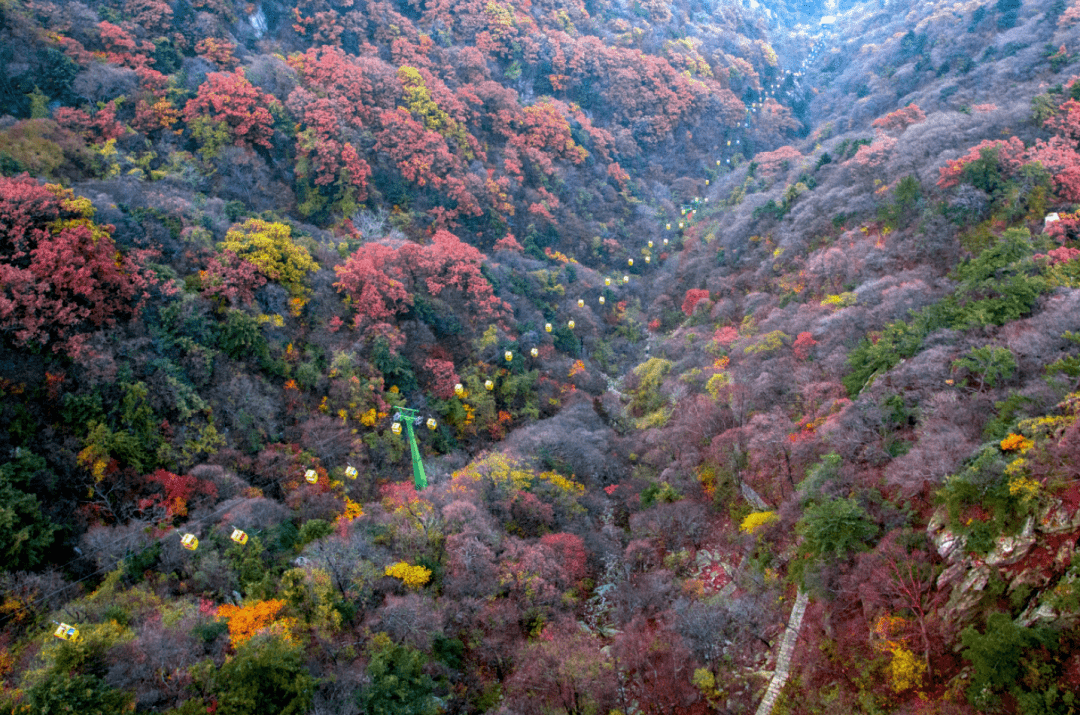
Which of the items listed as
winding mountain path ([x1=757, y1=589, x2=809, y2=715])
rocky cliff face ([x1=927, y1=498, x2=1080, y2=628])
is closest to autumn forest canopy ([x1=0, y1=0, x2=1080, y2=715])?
rocky cliff face ([x1=927, y1=498, x2=1080, y2=628])

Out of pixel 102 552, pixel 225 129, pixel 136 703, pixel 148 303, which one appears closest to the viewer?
pixel 136 703

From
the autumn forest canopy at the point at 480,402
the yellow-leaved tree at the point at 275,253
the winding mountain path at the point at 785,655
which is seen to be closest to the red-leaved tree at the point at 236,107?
the autumn forest canopy at the point at 480,402

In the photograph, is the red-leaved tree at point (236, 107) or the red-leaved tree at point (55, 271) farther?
the red-leaved tree at point (236, 107)

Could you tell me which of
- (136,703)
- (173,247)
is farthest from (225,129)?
(136,703)

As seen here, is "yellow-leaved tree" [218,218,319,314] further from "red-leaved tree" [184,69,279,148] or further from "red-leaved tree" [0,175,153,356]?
"red-leaved tree" [184,69,279,148]

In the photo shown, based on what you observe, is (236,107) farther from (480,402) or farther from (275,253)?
(480,402)

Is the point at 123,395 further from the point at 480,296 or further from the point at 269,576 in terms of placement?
the point at 480,296

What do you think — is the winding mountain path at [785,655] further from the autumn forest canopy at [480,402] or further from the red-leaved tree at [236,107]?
the red-leaved tree at [236,107]
